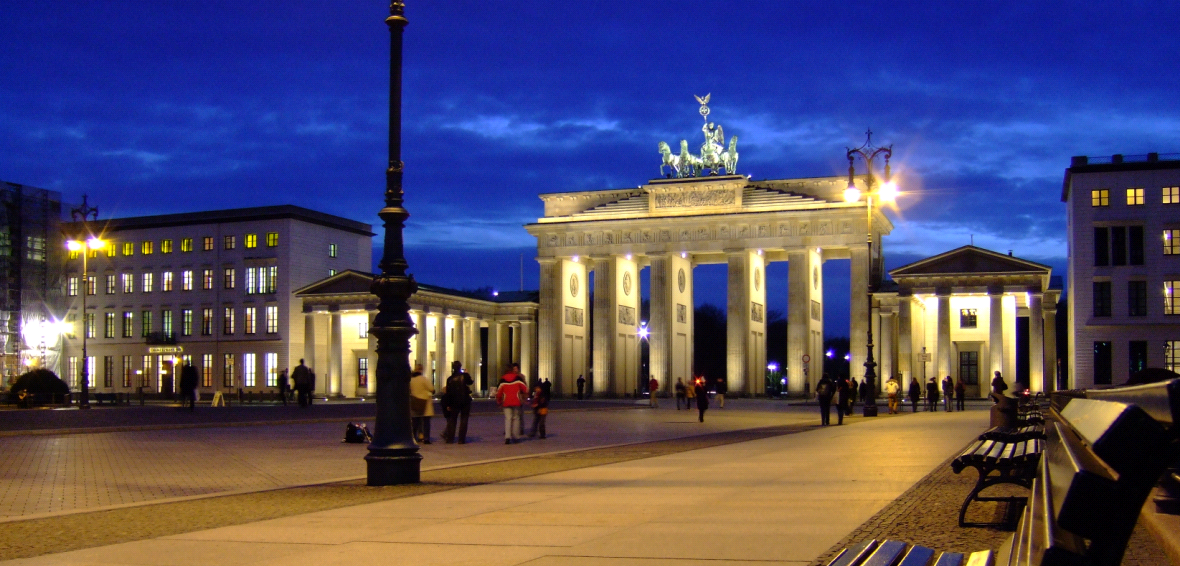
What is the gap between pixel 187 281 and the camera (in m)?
93.1

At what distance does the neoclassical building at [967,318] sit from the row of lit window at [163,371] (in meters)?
41.0

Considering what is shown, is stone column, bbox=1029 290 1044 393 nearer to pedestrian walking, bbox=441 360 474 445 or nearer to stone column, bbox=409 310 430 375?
stone column, bbox=409 310 430 375

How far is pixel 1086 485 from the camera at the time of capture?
2.91 m

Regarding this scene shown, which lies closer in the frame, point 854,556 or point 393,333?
A: point 854,556

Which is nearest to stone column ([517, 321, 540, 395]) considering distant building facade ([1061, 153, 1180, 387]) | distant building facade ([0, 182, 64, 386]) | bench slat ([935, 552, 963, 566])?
distant building facade ([0, 182, 64, 386])

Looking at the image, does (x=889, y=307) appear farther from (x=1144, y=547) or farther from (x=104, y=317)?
(x=1144, y=547)

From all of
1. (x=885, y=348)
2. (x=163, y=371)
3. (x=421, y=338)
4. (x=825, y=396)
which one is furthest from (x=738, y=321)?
(x=825, y=396)

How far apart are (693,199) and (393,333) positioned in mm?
70387

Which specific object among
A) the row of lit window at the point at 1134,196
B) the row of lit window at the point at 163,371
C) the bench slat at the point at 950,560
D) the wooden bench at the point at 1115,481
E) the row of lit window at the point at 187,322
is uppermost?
the row of lit window at the point at 1134,196

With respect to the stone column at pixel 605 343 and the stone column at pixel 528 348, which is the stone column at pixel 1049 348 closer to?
the stone column at pixel 605 343

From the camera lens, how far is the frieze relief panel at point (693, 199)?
84250 mm

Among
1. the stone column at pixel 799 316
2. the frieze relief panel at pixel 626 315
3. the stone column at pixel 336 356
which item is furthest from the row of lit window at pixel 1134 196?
the stone column at pixel 336 356

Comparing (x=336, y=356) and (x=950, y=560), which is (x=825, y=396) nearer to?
(x=950, y=560)

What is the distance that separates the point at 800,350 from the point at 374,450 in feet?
221
